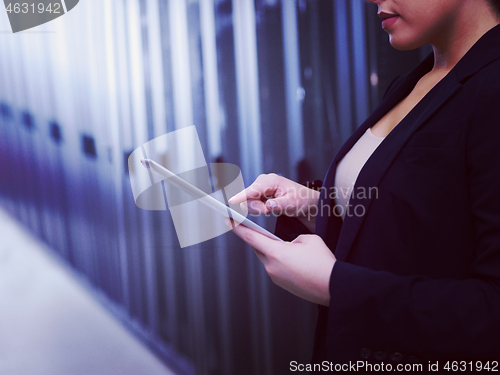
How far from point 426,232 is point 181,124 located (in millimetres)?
1101

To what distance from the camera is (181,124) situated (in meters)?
1.37

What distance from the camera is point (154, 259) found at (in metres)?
1.40

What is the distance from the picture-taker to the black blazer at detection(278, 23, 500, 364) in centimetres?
39

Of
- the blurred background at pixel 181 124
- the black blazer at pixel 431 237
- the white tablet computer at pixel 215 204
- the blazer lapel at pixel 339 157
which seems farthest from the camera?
the blurred background at pixel 181 124

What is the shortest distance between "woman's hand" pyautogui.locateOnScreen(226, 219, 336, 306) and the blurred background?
2.86ft

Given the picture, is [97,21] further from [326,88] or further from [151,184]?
[326,88]

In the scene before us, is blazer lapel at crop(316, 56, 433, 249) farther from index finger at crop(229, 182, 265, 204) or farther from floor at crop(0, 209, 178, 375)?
floor at crop(0, 209, 178, 375)

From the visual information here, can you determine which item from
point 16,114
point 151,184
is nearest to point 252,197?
point 151,184

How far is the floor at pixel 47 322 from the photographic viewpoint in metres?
1.41

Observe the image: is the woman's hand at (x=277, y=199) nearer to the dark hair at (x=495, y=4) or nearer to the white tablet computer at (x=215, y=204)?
the white tablet computer at (x=215, y=204)

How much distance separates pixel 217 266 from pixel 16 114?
1.09 metres

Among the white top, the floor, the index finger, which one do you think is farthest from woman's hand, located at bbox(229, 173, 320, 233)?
the floor

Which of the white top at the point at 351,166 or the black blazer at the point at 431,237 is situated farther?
the white top at the point at 351,166

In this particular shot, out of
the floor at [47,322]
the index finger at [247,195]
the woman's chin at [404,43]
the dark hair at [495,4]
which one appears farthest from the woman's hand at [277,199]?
the floor at [47,322]
